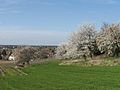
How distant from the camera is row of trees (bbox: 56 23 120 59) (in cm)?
11208

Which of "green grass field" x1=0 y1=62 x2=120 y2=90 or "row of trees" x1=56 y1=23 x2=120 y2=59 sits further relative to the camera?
"row of trees" x1=56 y1=23 x2=120 y2=59

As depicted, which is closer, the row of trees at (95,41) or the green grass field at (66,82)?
the green grass field at (66,82)

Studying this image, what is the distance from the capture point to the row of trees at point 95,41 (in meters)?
112

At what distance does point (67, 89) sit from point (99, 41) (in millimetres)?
85179

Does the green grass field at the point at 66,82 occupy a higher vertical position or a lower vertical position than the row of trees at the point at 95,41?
lower

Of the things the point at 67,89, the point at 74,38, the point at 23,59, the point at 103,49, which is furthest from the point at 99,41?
the point at 67,89

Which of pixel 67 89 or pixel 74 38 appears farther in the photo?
pixel 74 38

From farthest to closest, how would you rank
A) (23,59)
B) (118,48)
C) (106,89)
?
(23,59) < (118,48) < (106,89)

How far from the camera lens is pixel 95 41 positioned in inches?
4724

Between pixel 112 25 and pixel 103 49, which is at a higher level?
Answer: pixel 112 25

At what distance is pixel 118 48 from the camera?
112m

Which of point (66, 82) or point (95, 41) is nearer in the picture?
point (66, 82)

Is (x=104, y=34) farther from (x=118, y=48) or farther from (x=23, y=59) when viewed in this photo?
(x=23, y=59)

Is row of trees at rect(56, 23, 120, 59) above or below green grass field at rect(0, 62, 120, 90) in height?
above
